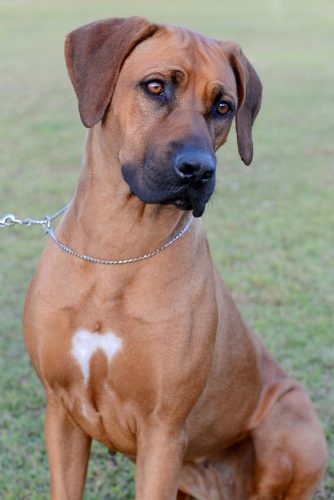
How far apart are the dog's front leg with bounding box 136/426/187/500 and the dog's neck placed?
0.69 metres

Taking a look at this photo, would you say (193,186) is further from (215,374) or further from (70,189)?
(70,189)

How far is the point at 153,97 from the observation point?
2.95m

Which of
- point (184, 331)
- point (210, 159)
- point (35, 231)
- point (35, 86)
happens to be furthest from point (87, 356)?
point (35, 86)

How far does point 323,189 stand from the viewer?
8.29m

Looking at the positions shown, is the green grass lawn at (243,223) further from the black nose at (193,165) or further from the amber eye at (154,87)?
the amber eye at (154,87)

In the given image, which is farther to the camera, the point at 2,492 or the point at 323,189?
the point at 323,189

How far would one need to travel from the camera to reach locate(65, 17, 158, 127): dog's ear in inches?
117

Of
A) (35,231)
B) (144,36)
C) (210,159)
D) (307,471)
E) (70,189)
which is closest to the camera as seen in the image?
(210,159)

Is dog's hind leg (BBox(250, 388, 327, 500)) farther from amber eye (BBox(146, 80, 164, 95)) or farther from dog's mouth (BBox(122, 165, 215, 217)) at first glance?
amber eye (BBox(146, 80, 164, 95))

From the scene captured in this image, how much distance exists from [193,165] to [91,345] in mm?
814

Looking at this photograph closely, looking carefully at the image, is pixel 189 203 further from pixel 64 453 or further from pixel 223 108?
pixel 64 453

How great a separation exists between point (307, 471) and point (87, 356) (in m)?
1.16

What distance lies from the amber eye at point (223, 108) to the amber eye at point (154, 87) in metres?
0.26

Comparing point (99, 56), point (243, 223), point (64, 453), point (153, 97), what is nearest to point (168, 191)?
point (153, 97)
